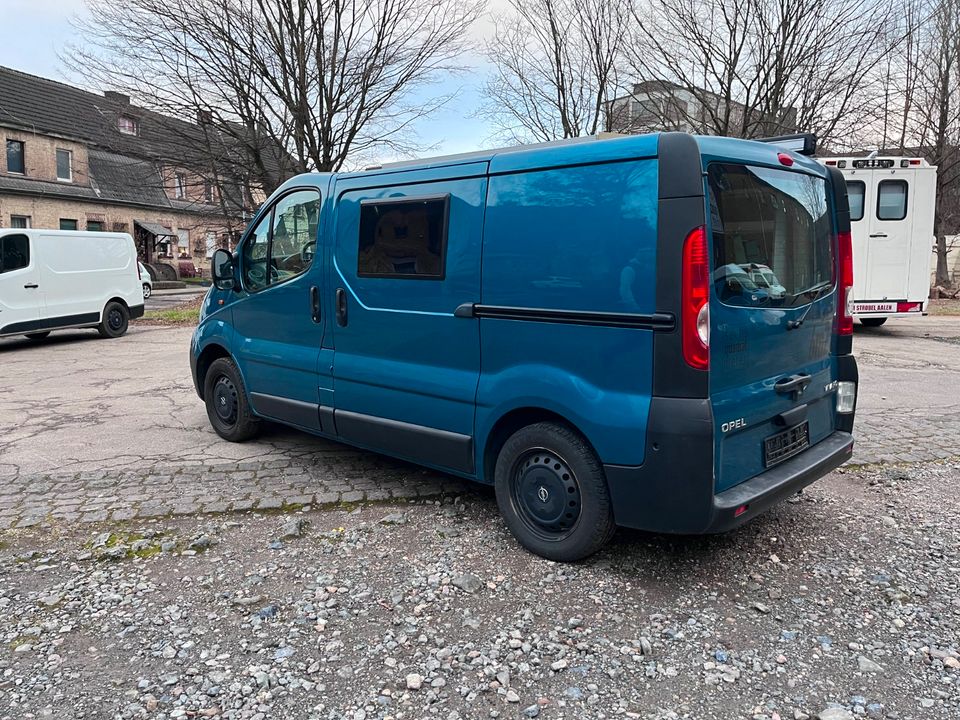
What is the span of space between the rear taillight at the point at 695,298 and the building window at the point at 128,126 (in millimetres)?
20774

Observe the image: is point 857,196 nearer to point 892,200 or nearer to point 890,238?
point 892,200

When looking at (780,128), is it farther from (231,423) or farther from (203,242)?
(203,242)

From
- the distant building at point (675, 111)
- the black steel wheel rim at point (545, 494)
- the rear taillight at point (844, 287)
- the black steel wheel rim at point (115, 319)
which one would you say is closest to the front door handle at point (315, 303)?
the black steel wheel rim at point (545, 494)

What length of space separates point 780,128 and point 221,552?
20199 mm

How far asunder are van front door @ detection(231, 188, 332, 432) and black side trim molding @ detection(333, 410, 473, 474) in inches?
11.3

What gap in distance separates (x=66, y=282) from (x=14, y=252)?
3.53 feet

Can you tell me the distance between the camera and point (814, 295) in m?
3.83

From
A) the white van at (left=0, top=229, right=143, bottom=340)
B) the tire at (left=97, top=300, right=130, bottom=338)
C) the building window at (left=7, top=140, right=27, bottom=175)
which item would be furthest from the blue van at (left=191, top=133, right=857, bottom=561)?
the building window at (left=7, top=140, right=27, bottom=175)

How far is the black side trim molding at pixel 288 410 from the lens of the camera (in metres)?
4.93

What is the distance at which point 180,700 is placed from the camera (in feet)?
8.54

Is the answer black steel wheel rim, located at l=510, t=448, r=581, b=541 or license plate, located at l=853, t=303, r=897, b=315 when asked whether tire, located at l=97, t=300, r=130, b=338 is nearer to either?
black steel wheel rim, located at l=510, t=448, r=581, b=541

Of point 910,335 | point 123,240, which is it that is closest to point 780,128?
point 910,335

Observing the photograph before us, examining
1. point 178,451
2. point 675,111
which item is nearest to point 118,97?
point 675,111

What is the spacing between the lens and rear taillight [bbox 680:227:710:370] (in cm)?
303
